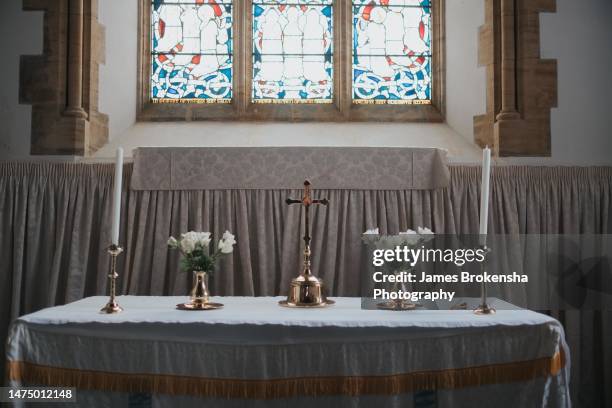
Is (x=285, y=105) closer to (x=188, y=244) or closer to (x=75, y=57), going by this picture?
(x=75, y=57)

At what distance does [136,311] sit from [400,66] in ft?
10.4

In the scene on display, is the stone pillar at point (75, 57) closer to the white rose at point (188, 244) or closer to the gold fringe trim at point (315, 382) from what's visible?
the white rose at point (188, 244)

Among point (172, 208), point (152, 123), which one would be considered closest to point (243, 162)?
point (172, 208)

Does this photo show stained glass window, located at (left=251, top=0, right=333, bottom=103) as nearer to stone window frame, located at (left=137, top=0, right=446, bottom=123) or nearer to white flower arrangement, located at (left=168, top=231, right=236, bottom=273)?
stone window frame, located at (left=137, top=0, right=446, bottom=123)

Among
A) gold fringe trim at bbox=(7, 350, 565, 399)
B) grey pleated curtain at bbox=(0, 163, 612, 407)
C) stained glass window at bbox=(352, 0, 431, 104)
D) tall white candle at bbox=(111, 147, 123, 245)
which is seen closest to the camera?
gold fringe trim at bbox=(7, 350, 565, 399)

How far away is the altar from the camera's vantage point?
2492 mm

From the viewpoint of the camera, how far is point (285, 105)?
4.73 m

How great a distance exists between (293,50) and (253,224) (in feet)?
5.27

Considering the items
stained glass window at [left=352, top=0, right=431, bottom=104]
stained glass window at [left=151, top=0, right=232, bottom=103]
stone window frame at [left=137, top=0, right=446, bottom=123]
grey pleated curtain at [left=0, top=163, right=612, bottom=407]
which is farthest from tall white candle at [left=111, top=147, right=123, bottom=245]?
stained glass window at [left=352, top=0, right=431, bottom=104]

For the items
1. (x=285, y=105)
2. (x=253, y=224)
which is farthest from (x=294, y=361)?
(x=285, y=105)

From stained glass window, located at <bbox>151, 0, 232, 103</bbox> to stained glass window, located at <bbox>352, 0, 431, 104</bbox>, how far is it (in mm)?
1106

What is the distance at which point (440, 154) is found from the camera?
4113 mm

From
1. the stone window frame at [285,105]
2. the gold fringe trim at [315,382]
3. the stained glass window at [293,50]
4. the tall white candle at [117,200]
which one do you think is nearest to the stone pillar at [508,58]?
the stone window frame at [285,105]

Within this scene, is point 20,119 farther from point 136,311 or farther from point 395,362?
point 395,362
